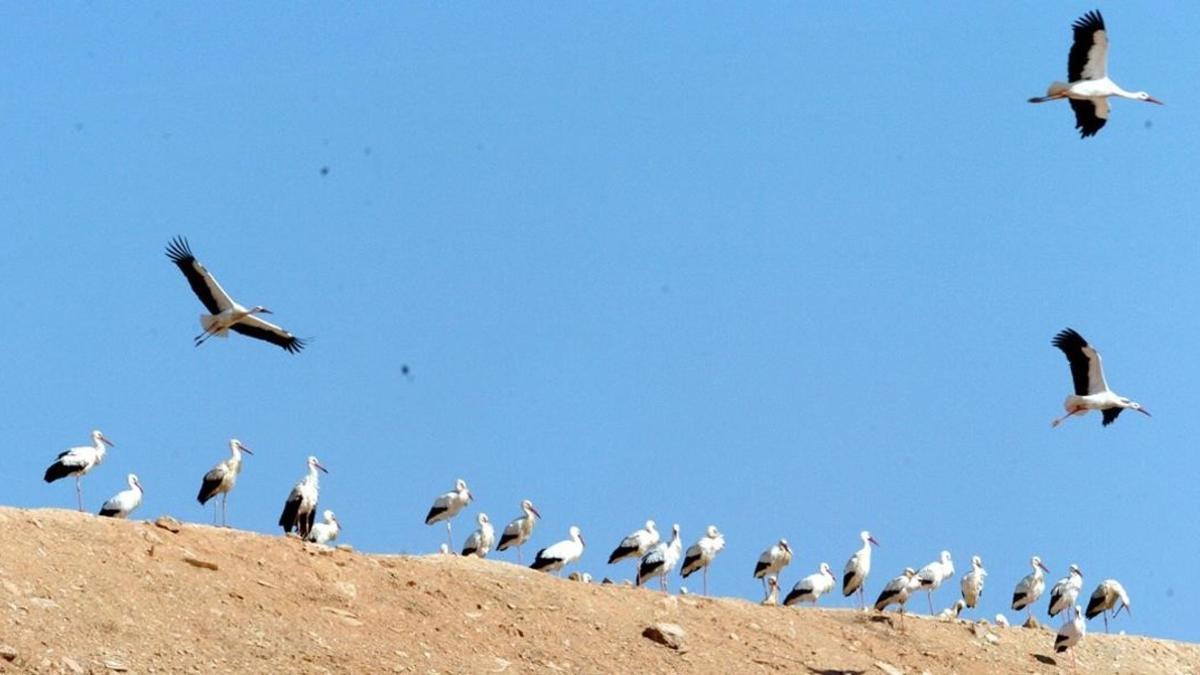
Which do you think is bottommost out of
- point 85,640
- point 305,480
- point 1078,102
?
point 85,640

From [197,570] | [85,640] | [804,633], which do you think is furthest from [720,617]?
[85,640]

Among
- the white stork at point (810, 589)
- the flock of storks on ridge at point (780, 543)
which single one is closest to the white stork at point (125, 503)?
the flock of storks on ridge at point (780, 543)

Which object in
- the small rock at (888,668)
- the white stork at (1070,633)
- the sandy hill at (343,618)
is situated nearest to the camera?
the sandy hill at (343,618)

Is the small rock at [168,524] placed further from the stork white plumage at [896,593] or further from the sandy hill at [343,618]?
Answer: the stork white plumage at [896,593]

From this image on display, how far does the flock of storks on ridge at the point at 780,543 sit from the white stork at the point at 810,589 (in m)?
0.02

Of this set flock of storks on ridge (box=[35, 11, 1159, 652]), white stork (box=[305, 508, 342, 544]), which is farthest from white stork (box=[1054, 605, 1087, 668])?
white stork (box=[305, 508, 342, 544])

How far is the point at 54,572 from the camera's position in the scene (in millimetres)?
27562

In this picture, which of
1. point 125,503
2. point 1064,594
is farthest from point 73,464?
point 1064,594

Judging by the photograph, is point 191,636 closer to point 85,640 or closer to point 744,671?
point 85,640

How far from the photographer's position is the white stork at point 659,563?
122 feet

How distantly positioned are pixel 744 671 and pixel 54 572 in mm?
9154

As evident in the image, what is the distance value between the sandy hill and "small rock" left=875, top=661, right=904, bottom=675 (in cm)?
4

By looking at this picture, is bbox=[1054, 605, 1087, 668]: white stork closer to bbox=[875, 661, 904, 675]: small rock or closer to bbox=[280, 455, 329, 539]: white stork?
bbox=[875, 661, 904, 675]: small rock

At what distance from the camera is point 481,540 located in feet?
126
